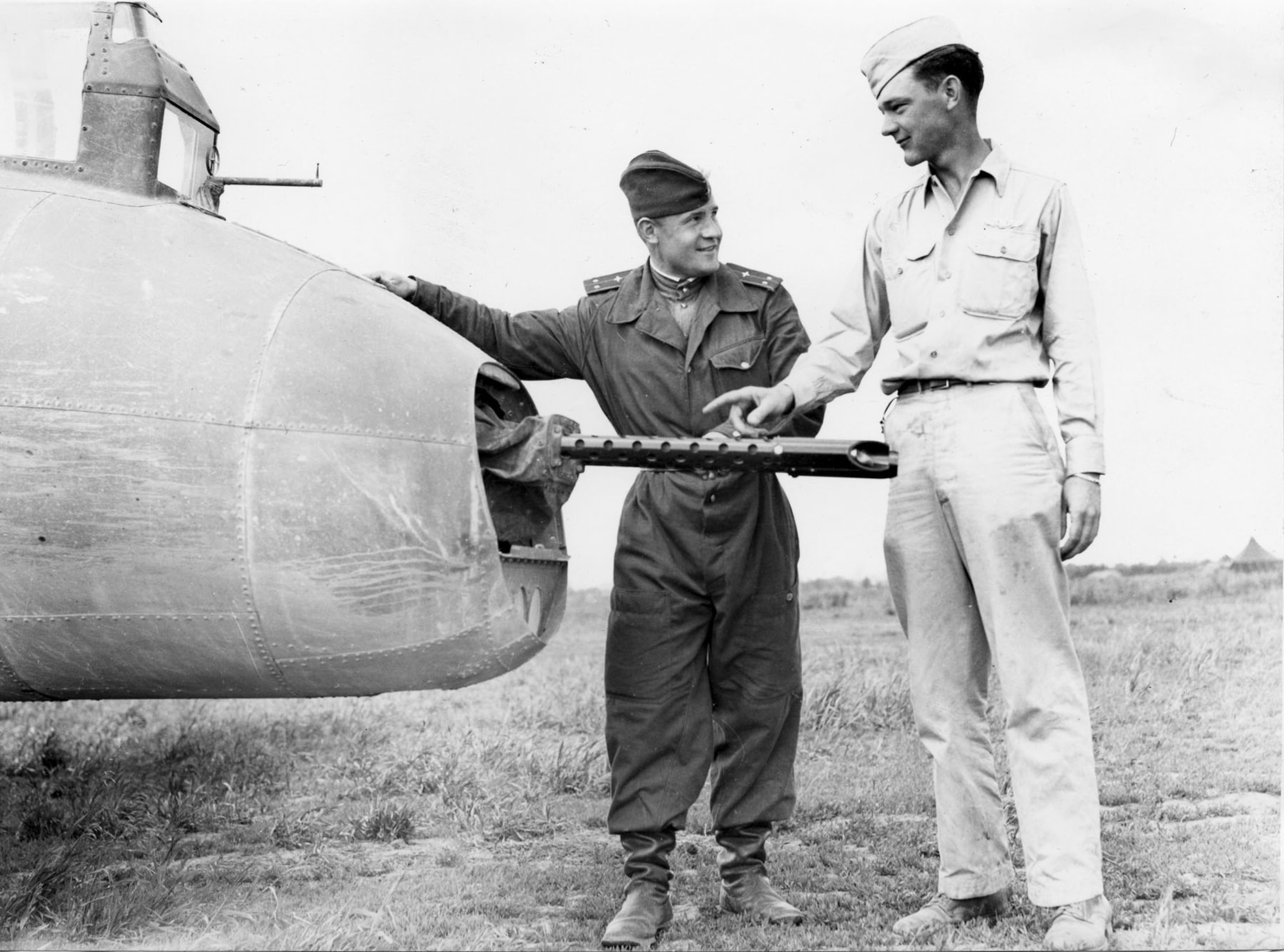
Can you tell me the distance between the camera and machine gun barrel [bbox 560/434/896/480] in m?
3.81

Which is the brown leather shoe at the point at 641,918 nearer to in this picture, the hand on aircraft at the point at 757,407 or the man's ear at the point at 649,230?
the hand on aircraft at the point at 757,407

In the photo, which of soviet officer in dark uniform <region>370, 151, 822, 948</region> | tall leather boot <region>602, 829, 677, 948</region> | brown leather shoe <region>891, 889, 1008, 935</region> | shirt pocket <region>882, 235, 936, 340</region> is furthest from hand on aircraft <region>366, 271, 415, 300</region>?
brown leather shoe <region>891, 889, 1008, 935</region>

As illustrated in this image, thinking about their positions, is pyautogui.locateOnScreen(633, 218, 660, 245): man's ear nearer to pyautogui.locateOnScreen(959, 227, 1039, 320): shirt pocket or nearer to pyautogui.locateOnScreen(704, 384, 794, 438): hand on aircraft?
pyautogui.locateOnScreen(704, 384, 794, 438): hand on aircraft

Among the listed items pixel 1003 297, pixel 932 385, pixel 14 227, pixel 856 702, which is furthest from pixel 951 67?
pixel 856 702

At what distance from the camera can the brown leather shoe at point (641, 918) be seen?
408 centimetres

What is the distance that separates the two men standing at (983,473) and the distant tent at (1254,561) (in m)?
7.30

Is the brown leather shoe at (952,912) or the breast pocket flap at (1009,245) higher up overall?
the breast pocket flap at (1009,245)

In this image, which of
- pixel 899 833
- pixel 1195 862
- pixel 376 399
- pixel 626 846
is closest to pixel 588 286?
pixel 376 399

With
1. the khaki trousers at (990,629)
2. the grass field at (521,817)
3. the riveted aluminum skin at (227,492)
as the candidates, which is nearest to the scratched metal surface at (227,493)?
the riveted aluminum skin at (227,492)

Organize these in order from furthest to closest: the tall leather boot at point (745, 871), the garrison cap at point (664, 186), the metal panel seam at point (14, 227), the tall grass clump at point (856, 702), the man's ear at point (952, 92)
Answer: the tall grass clump at point (856, 702) → the garrison cap at point (664, 186) → the tall leather boot at point (745, 871) → the man's ear at point (952, 92) → the metal panel seam at point (14, 227)

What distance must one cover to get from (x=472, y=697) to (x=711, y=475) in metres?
4.92

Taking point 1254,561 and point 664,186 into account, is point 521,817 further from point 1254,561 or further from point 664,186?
point 1254,561

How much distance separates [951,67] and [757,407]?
1210 mm

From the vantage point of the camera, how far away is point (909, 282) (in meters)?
4.11
